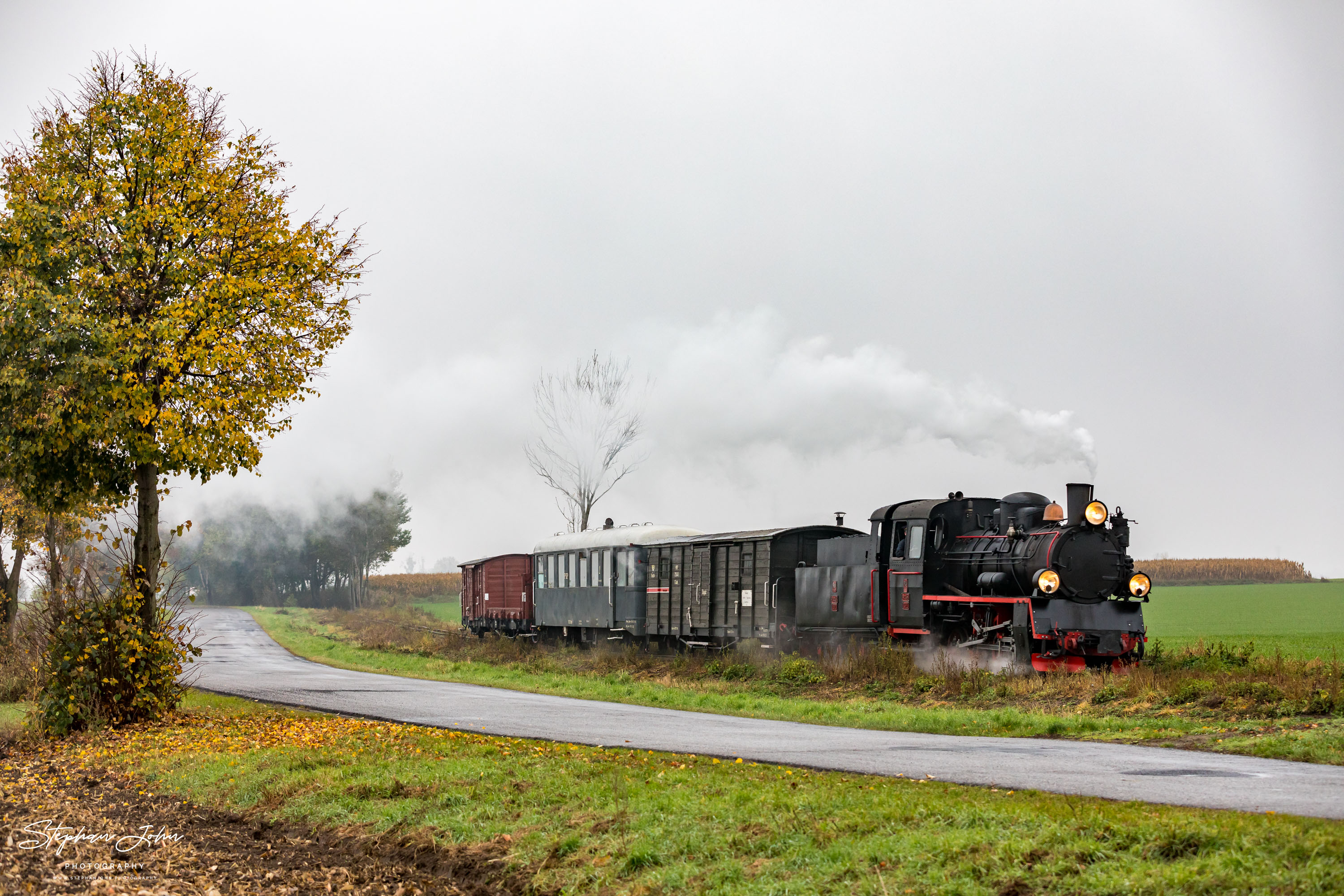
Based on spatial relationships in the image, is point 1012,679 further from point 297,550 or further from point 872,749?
point 297,550

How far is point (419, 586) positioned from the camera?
8694 cm

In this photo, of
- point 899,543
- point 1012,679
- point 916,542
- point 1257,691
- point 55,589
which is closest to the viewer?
point 55,589

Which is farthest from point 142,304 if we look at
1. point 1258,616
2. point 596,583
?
point 1258,616

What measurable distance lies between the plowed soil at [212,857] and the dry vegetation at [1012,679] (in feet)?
34.4

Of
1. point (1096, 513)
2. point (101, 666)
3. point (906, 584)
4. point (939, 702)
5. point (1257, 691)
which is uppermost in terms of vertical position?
point (1096, 513)

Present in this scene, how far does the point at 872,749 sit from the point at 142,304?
10594 millimetres

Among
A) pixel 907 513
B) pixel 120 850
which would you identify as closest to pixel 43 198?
pixel 120 850

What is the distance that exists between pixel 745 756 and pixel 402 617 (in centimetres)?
4884

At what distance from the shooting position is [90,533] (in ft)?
45.6

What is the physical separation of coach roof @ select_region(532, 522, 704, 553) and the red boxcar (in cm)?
358

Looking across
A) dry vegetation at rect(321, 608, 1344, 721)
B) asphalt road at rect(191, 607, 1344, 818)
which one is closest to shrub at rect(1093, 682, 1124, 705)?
dry vegetation at rect(321, 608, 1344, 721)

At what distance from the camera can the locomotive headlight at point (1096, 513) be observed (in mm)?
19031
